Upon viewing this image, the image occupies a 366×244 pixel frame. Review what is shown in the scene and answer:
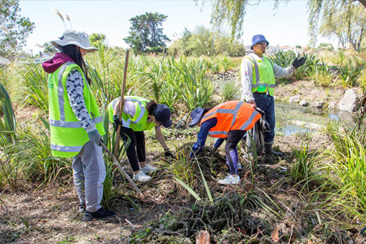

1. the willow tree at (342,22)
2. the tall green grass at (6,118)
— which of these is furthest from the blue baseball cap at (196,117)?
the willow tree at (342,22)

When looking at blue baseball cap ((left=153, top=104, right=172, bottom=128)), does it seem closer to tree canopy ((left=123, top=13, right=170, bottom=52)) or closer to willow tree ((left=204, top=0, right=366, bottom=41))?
willow tree ((left=204, top=0, right=366, bottom=41))

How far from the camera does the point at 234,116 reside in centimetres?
295

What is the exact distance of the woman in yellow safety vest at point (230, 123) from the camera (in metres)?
2.92

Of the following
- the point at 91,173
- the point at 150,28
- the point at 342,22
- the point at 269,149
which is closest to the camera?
the point at 91,173

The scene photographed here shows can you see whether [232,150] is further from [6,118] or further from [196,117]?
[6,118]

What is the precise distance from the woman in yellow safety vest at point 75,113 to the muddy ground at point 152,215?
12.8 inches

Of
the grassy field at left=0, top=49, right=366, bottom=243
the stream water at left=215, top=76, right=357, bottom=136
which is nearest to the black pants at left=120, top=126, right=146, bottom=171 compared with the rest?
the grassy field at left=0, top=49, right=366, bottom=243

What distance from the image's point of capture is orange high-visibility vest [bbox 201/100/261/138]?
2.93 metres

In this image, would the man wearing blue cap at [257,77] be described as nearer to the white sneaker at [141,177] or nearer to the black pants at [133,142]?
the black pants at [133,142]

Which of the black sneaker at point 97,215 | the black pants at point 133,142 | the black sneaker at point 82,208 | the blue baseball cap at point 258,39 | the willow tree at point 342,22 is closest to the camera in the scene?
the black sneaker at point 97,215

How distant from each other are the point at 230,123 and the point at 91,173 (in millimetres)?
1599

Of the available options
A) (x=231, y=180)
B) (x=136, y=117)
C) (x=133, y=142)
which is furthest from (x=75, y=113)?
(x=231, y=180)

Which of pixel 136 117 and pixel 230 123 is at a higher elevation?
pixel 136 117

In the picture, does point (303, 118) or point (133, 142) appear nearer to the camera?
point (133, 142)
